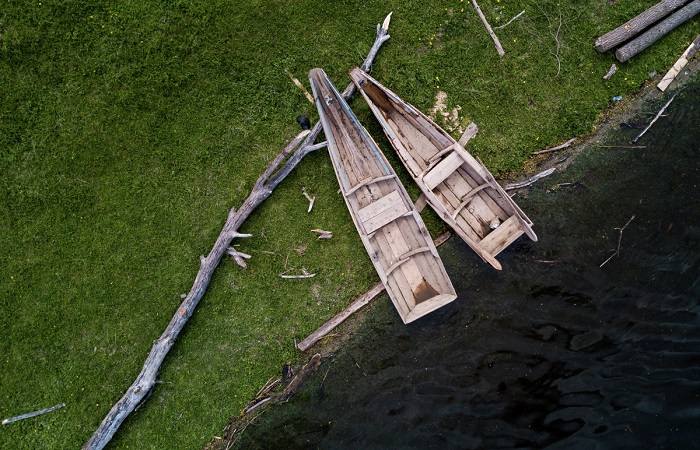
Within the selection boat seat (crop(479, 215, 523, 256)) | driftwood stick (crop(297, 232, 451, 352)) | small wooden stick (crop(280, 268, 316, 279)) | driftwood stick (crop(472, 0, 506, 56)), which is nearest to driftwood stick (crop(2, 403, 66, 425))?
driftwood stick (crop(297, 232, 451, 352))

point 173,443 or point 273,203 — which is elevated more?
point 273,203

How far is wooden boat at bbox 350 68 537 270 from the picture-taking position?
371 inches

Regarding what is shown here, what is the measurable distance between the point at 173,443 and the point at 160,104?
7.12 metres

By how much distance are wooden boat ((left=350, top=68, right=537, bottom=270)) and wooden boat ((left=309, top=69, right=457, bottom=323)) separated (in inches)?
20.7

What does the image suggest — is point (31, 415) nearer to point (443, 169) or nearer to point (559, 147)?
point (443, 169)

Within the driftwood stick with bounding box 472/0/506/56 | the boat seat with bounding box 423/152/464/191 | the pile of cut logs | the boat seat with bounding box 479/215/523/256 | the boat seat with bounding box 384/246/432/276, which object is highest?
the driftwood stick with bounding box 472/0/506/56

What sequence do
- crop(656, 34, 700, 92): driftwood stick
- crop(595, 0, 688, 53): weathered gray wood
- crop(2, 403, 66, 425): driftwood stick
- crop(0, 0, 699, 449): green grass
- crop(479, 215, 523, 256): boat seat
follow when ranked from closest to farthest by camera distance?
crop(479, 215, 523, 256): boat seat
crop(2, 403, 66, 425): driftwood stick
crop(0, 0, 699, 449): green grass
crop(595, 0, 688, 53): weathered gray wood
crop(656, 34, 700, 92): driftwood stick

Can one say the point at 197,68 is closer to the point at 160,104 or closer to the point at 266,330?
the point at 160,104

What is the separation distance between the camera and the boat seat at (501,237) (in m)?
9.54

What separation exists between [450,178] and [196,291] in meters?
5.71

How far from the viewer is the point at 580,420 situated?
10133 mm

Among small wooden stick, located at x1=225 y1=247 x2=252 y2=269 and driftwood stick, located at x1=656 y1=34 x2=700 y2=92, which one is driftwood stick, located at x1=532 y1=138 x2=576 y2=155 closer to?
driftwood stick, located at x1=656 y1=34 x2=700 y2=92

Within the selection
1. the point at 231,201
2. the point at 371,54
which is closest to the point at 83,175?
the point at 231,201

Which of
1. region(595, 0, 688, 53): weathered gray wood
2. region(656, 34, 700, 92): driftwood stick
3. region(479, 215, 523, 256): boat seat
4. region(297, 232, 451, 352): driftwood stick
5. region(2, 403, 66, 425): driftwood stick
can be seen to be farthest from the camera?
region(656, 34, 700, 92): driftwood stick
